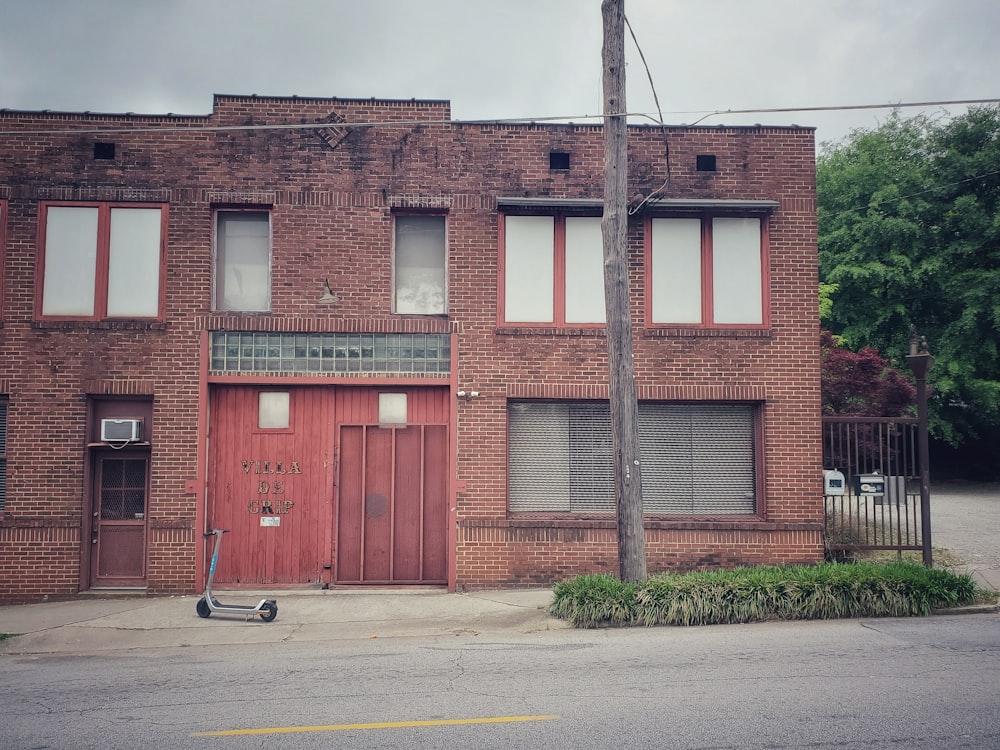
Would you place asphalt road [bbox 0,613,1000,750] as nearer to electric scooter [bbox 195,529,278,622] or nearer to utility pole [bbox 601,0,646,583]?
electric scooter [bbox 195,529,278,622]

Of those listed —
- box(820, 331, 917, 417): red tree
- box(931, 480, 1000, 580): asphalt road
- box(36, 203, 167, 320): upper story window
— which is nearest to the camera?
box(36, 203, 167, 320): upper story window

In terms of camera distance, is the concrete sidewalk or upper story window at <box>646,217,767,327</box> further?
upper story window at <box>646,217,767,327</box>

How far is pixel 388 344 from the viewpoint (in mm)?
12117

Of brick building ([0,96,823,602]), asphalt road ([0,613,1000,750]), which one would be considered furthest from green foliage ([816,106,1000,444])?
asphalt road ([0,613,1000,750])

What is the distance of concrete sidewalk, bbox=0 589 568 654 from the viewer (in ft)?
A: 30.7

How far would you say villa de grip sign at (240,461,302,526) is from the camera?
12094 mm

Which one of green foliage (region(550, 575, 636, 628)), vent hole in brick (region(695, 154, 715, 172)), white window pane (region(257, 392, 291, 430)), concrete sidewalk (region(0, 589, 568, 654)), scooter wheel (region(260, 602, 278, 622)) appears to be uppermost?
vent hole in brick (region(695, 154, 715, 172))

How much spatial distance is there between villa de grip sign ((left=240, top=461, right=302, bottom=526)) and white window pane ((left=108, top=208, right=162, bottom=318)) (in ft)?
9.32

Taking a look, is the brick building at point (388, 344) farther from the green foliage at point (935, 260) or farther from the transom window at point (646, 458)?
the green foliage at point (935, 260)

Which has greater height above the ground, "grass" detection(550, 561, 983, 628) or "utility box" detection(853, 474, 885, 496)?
"utility box" detection(853, 474, 885, 496)

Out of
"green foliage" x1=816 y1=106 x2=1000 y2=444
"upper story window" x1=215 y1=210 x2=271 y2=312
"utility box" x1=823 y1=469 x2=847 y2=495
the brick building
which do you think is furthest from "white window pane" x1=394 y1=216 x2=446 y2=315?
"green foliage" x1=816 y1=106 x2=1000 y2=444

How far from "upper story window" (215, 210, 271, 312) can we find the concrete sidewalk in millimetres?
4433

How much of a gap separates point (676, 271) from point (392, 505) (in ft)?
18.8

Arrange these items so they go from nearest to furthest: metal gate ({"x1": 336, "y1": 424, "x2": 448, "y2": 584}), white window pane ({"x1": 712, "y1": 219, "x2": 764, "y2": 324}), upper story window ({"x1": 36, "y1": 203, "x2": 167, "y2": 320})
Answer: upper story window ({"x1": 36, "y1": 203, "x2": 167, "y2": 320}) → metal gate ({"x1": 336, "y1": 424, "x2": 448, "y2": 584}) → white window pane ({"x1": 712, "y1": 219, "x2": 764, "y2": 324})
